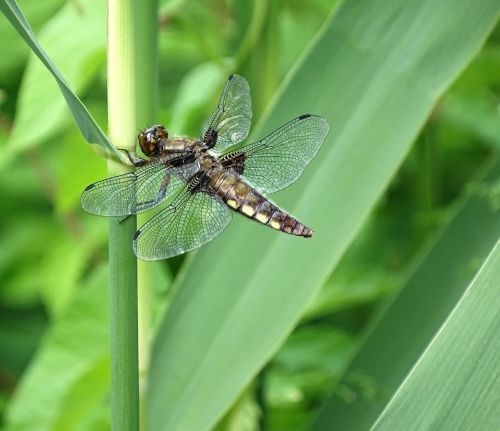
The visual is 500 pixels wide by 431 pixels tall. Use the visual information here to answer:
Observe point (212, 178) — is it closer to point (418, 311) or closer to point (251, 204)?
point (251, 204)

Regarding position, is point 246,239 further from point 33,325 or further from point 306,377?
point 33,325

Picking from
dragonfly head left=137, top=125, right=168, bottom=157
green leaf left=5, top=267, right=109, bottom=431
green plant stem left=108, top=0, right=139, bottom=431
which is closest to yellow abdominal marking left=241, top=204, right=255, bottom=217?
dragonfly head left=137, top=125, right=168, bottom=157

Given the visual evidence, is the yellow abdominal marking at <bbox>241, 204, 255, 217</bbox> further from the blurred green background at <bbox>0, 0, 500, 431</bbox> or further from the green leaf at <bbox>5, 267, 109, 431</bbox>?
the green leaf at <bbox>5, 267, 109, 431</bbox>

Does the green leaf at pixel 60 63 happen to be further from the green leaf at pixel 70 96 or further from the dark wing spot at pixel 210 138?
the green leaf at pixel 70 96

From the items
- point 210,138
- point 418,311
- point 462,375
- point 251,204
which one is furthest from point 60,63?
point 462,375

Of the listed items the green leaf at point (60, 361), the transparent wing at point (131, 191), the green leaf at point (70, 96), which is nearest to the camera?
the green leaf at point (70, 96)

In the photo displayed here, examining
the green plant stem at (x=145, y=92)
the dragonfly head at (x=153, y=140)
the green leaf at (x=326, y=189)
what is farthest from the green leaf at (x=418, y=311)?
the dragonfly head at (x=153, y=140)

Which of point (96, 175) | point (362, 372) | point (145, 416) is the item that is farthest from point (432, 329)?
point (96, 175)
